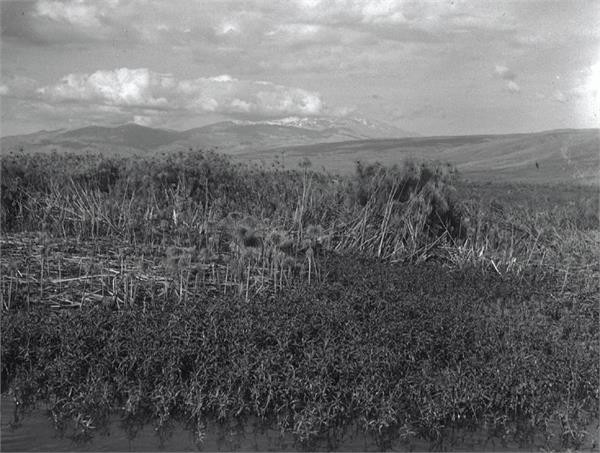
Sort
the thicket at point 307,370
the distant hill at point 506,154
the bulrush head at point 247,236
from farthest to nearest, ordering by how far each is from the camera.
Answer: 1. the distant hill at point 506,154
2. the bulrush head at point 247,236
3. the thicket at point 307,370

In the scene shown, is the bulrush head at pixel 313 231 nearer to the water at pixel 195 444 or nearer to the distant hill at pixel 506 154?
the water at pixel 195 444

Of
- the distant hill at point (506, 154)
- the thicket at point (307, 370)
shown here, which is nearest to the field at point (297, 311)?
the thicket at point (307, 370)

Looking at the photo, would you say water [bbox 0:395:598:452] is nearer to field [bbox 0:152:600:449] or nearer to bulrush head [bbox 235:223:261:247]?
field [bbox 0:152:600:449]

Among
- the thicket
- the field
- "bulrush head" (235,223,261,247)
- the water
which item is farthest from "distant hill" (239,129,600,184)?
the water

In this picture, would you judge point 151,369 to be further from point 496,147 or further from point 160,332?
point 496,147

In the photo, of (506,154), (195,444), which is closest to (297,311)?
(195,444)

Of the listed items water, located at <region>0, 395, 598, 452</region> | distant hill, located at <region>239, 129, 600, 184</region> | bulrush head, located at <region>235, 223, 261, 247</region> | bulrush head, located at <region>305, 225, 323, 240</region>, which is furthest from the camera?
distant hill, located at <region>239, 129, 600, 184</region>

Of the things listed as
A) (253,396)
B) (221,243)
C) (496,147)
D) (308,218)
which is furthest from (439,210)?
(496,147)
